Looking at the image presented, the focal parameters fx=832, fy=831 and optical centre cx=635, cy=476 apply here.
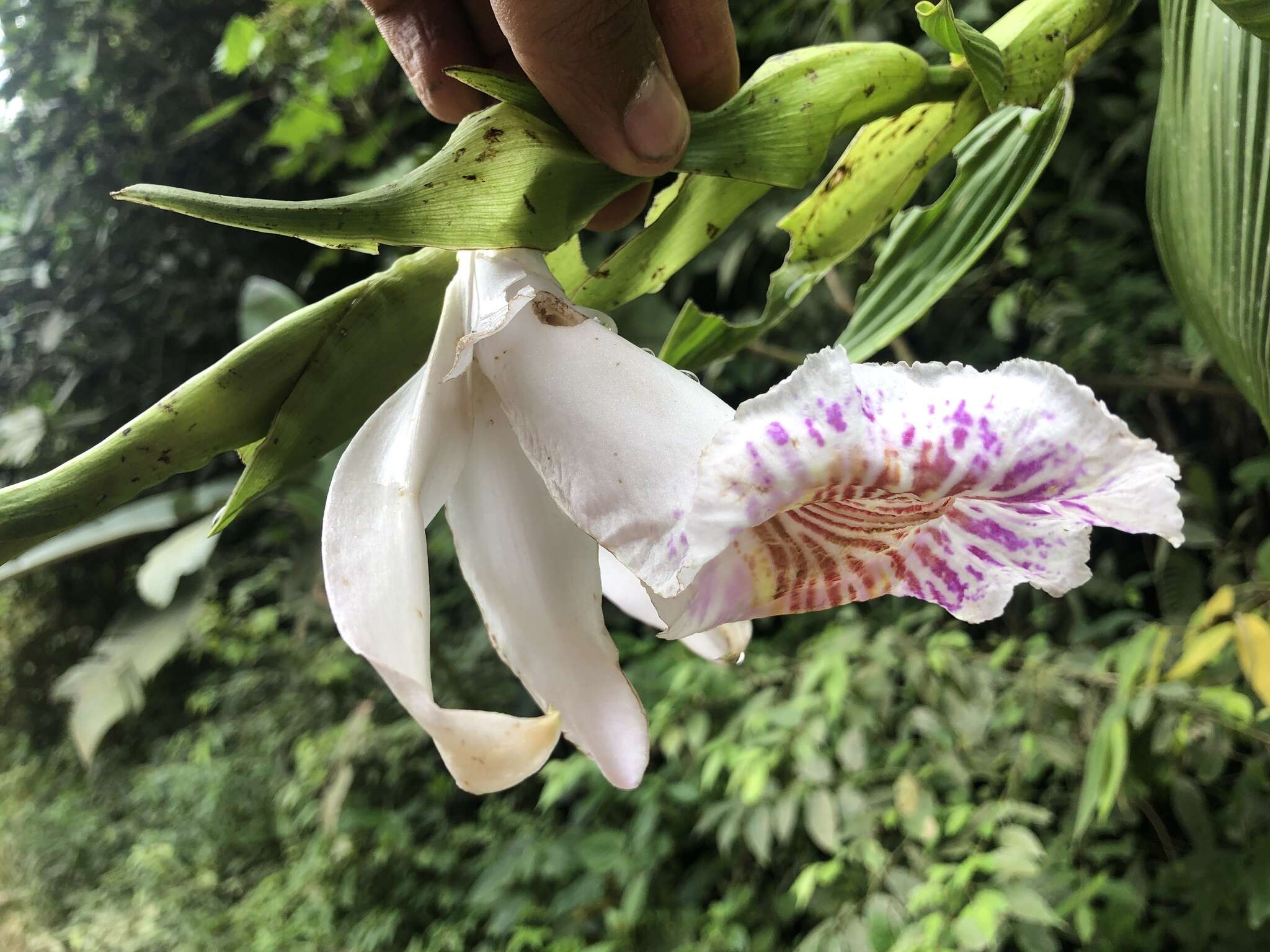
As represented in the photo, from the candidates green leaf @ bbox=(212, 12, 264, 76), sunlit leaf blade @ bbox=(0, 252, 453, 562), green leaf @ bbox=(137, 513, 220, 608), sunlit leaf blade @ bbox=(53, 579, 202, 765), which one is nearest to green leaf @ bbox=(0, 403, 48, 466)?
sunlit leaf blade @ bbox=(53, 579, 202, 765)

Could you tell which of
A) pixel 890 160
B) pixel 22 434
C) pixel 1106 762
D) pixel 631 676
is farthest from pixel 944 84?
pixel 22 434

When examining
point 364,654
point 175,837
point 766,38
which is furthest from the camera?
point 175,837

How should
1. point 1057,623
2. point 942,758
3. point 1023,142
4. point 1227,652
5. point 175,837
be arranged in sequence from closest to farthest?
point 1023,142
point 1227,652
point 942,758
point 1057,623
point 175,837

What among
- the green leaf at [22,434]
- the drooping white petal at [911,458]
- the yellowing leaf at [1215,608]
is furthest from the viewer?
the green leaf at [22,434]

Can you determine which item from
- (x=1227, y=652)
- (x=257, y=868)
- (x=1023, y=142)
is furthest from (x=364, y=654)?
(x=257, y=868)

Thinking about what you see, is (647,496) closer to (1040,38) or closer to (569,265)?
(569,265)

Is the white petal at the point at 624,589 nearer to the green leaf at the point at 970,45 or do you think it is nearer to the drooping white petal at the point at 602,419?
the drooping white petal at the point at 602,419

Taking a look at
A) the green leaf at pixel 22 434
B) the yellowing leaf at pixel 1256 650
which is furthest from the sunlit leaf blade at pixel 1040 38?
the green leaf at pixel 22 434

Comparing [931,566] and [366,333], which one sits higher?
[366,333]

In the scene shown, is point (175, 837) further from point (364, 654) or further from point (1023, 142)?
point (1023, 142)
